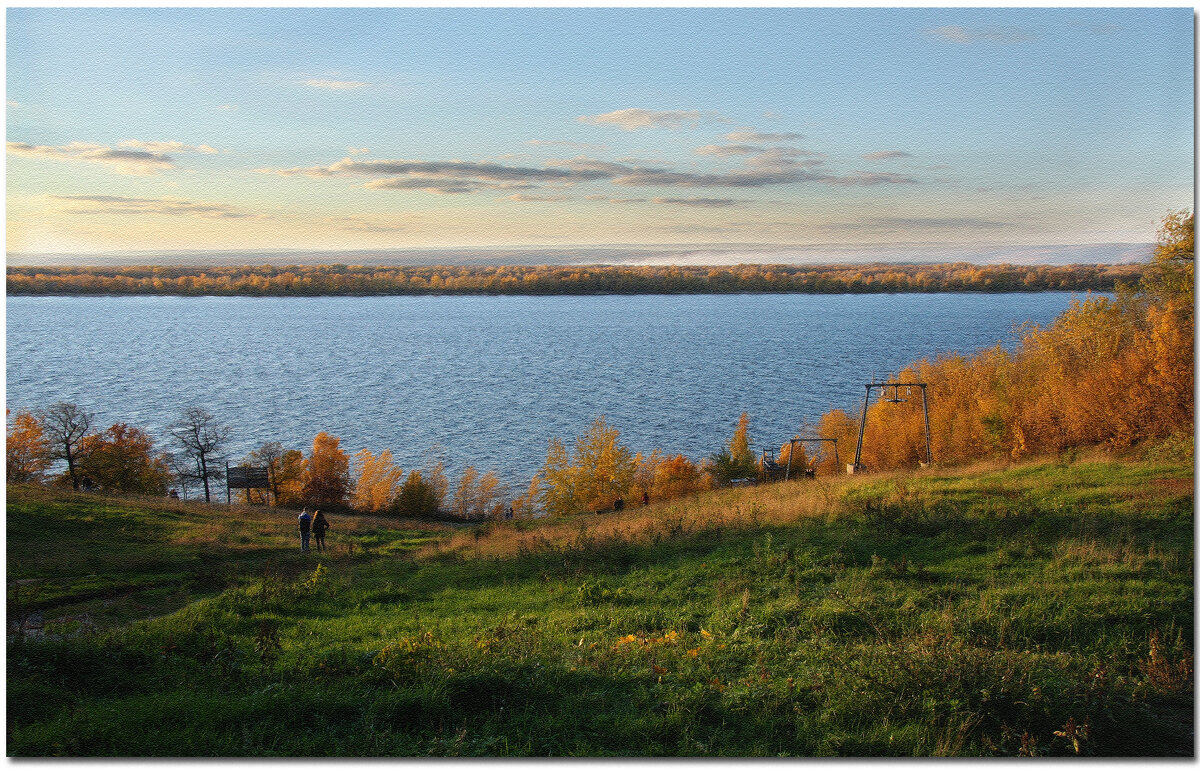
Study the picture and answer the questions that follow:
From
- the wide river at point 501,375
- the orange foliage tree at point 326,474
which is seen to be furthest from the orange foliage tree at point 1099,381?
the orange foliage tree at point 326,474

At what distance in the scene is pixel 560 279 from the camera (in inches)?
1051

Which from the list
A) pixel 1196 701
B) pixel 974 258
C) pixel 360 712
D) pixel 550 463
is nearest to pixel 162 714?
pixel 360 712

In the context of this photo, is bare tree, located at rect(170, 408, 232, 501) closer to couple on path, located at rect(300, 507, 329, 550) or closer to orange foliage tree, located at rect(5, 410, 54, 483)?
orange foliage tree, located at rect(5, 410, 54, 483)

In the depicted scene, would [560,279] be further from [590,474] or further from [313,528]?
[590,474]

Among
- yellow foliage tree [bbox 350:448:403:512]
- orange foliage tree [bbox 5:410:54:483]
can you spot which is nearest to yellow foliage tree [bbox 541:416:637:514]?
yellow foliage tree [bbox 350:448:403:512]

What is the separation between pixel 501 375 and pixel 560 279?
145 feet

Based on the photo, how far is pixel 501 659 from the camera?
18.2 feet

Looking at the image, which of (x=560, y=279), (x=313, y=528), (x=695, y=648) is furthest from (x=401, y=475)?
(x=695, y=648)

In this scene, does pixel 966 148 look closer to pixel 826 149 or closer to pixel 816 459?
pixel 826 149

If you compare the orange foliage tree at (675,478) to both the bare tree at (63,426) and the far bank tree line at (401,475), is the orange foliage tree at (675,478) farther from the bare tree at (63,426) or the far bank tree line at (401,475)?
the bare tree at (63,426)

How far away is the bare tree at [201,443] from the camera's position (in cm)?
4288

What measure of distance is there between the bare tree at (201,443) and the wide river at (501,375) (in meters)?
1.29

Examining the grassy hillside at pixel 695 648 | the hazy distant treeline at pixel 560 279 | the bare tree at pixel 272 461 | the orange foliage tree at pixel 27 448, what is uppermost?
the hazy distant treeline at pixel 560 279

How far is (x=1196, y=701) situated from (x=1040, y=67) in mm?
7124
